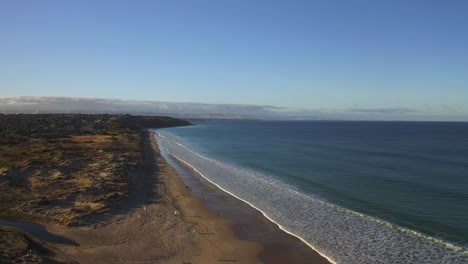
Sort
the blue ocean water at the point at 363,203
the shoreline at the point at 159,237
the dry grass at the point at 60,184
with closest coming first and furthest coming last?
the shoreline at the point at 159,237, the blue ocean water at the point at 363,203, the dry grass at the point at 60,184

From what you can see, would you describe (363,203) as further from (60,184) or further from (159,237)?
(60,184)

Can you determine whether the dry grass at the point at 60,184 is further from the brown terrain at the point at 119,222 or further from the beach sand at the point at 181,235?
the beach sand at the point at 181,235

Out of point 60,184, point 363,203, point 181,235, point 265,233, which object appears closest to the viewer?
point 181,235

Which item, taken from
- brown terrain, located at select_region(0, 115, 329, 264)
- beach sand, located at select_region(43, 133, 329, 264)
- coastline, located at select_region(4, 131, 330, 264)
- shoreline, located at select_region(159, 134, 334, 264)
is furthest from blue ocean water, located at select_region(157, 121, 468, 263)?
brown terrain, located at select_region(0, 115, 329, 264)

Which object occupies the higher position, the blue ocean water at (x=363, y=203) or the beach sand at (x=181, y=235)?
the blue ocean water at (x=363, y=203)

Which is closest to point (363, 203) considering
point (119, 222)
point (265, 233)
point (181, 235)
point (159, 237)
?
point (265, 233)

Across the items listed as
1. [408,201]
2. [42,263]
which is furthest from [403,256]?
[42,263]

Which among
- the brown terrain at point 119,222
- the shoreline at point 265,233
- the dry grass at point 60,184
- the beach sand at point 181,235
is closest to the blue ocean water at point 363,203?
the shoreline at point 265,233

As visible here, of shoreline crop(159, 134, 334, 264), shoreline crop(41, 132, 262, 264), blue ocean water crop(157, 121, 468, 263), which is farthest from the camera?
blue ocean water crop(157, 121, 468, 263)

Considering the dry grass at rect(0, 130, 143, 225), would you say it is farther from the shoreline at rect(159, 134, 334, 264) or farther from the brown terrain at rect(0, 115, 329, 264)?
the shoreline at rect(159, 134, 334, 264)
